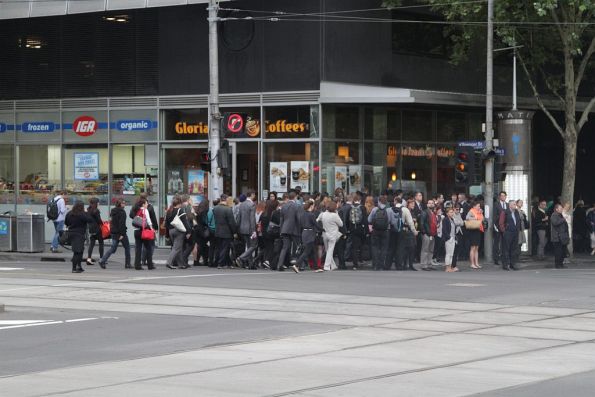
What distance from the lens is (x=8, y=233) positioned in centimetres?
3192

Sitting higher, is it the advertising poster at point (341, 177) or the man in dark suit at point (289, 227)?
the advertising poster at point (341, 177)

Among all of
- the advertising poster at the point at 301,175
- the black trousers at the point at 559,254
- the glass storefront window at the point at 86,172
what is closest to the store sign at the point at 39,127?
the glass storefront window at the point at 86,172

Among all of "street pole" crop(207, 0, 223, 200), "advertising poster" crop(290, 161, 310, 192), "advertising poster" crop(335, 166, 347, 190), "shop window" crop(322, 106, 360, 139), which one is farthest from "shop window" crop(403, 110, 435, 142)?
"street pole" crop(207, 0, 223, 200)

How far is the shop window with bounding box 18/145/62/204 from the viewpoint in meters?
36.4

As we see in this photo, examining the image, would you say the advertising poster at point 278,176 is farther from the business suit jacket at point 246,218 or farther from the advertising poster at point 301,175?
the business suit jacket at point 246,218

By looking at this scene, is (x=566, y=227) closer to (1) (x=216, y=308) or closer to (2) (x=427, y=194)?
(2) (x=427, y=194)

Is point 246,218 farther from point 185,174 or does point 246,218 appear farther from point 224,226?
point 185,174

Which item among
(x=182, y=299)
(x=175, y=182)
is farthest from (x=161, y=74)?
(x=182, y=299)

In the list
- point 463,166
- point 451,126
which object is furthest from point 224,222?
point 451,126

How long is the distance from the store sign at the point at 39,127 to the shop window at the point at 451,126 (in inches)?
501

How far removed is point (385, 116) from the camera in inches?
1323

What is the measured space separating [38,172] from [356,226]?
14.9 meters

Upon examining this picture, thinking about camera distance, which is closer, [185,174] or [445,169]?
[185,174]

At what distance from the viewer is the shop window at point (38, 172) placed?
3644 centimetres
